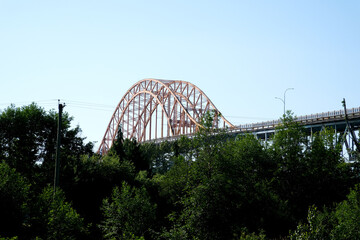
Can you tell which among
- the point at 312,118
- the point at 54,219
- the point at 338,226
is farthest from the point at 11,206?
the point at 312,118

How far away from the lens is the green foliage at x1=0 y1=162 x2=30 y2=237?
28781 millimetres

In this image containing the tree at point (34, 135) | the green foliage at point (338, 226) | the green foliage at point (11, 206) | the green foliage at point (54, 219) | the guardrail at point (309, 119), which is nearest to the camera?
the green foliage at point (338, 226)

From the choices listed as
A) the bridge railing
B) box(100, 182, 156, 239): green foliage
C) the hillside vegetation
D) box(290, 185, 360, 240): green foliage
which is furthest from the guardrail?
box(100, 182, 156, 239): green foliage

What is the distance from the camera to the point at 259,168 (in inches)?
1674

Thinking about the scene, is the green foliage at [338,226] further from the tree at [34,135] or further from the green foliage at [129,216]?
the tree at [34,135]

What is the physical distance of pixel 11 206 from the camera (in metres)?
29.3

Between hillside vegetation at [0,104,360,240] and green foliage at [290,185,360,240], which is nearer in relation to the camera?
green foliage at [290,185,360,240]

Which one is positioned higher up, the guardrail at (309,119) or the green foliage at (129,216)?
the guardrail at (309,119)

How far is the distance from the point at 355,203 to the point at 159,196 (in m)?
23.3

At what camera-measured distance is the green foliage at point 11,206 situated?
94.4ft

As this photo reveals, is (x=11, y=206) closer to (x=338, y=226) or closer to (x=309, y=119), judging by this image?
(x=338, y=226)

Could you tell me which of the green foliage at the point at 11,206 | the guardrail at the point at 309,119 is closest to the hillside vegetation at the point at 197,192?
the green foliage at the point at 11,206

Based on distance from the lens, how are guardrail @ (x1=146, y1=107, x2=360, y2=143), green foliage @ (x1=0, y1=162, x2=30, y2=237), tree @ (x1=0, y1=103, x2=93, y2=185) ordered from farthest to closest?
tree @ (x1=0, y1=103, x2=93, y2=185), guardrail @ (x1=146, y1=107, x2=360, y2=143), green foliage @ (x1=0, y1=162, x2=30, y2=237)

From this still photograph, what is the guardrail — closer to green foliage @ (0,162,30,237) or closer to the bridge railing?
the bridge railing
